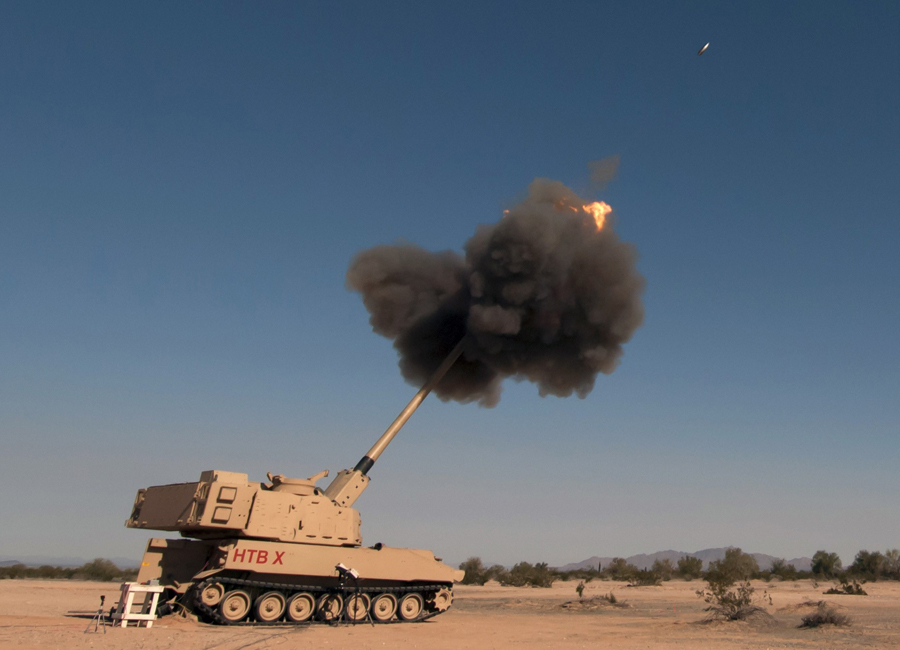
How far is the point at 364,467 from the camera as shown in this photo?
16.3m

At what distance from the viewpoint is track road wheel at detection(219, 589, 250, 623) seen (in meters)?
13.8

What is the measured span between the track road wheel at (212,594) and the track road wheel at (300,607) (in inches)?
56.8

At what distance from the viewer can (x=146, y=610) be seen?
1367 cm

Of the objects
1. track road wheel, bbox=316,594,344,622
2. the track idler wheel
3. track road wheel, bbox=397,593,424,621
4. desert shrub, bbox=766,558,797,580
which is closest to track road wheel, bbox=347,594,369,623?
the track idler wheel

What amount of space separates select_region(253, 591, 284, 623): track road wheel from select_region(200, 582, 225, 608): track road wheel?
79 centimetres

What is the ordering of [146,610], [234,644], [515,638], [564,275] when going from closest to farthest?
[234,644] → [515,638] → [146,610] → [564,275]

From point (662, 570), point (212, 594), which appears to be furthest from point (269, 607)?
point (662, 570)

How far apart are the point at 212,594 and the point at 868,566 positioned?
51.7 meters

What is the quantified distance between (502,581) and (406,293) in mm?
26522

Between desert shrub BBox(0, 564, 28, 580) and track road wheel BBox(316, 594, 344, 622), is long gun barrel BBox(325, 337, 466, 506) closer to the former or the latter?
track road wheel BBox(316, 594, 344, 622)

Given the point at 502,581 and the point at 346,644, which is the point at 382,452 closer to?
the point at 346,644

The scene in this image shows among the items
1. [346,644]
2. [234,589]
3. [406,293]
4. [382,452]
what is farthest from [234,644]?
[406,293]

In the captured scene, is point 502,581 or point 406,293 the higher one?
point 406,293

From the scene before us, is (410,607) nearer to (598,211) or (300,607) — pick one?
(300,607)
